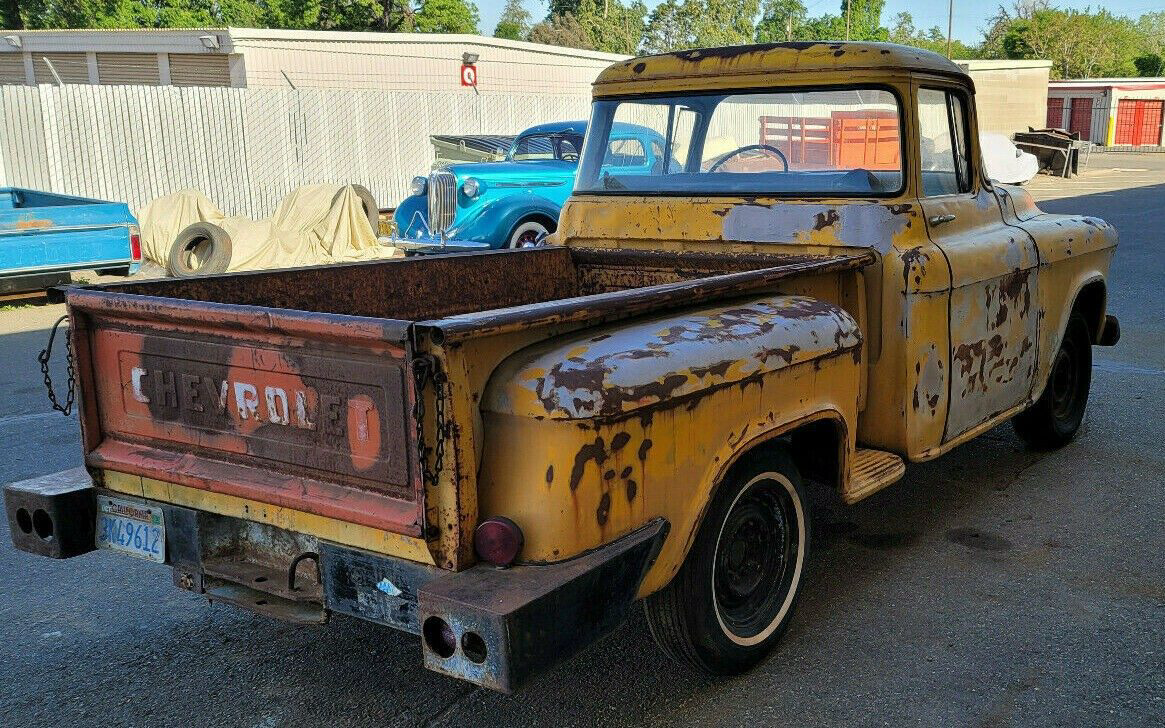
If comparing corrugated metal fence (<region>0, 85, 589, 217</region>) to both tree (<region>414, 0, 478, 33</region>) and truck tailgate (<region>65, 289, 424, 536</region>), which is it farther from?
tree (<region>414, 0, 478, 33</region>)

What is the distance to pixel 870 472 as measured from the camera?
376 cm

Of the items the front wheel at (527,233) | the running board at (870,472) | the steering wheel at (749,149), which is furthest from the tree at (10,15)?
the running board at (870,472)

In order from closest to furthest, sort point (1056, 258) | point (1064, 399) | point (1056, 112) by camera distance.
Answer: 1. point (1056, 258)
2. point (1064, 399)
3. point (1056, 112)

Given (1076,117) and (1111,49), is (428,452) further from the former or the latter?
(1111,49)

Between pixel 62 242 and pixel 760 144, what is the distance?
8.34 m

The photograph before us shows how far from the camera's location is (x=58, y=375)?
7.70 metres

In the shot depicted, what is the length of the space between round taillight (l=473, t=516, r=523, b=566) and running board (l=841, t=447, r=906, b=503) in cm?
148

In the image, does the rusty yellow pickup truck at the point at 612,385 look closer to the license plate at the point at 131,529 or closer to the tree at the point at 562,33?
the license plate at the point at 131,529

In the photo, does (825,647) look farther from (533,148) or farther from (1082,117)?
(1082,117)

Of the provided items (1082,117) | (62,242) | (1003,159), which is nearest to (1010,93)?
(1082,117)

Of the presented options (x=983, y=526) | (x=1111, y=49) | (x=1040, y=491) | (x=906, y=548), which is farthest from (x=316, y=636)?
(x=1111, y=49)

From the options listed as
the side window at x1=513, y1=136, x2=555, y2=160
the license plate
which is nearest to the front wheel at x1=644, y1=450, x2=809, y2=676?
the license plate

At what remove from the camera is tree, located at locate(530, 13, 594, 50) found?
7200 centimetres

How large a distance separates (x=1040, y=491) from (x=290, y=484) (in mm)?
3627
